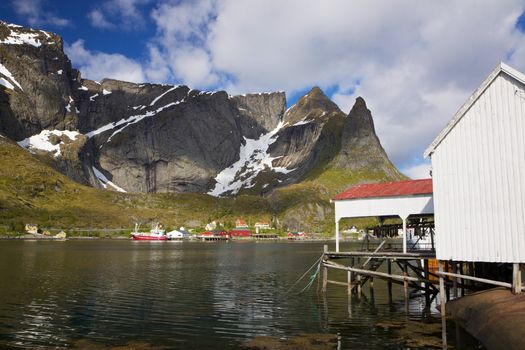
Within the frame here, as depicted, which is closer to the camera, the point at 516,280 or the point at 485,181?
the point at 516,280

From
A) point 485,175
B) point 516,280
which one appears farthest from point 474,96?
point 516,280

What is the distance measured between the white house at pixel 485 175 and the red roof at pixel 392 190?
20.7 feet

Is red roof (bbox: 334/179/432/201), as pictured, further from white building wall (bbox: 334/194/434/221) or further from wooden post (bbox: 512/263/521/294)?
wooden post (bbox: 512/263/521/294)

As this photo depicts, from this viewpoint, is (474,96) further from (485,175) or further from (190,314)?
(190,314)

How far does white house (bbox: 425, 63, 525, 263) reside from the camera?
83.5 ft

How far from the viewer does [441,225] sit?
1120 inches

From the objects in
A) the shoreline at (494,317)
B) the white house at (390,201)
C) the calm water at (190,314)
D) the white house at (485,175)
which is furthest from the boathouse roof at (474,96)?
the calm water at (190,314)

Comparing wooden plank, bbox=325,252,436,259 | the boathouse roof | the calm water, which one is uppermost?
the boathouse roof

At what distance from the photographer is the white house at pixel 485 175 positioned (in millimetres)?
25453

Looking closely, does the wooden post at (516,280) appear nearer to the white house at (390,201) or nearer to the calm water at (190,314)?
the calm water at (190,314)

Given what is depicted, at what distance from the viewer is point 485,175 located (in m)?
26.7

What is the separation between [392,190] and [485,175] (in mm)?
10422

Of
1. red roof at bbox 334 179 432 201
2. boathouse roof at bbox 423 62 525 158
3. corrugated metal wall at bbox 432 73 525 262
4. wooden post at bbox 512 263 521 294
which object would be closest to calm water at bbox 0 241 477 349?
wooden post at bbox 512 263 521 294

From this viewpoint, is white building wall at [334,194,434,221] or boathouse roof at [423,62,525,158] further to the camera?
white building wall at [334,194,434,221]
